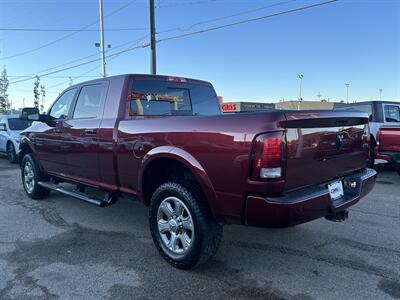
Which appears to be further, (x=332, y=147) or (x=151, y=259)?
(x=151, y=259)

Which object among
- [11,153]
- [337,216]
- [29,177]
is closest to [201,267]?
[337,216]

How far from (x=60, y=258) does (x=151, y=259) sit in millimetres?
961

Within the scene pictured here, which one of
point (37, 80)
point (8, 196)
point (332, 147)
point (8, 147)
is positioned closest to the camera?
point (332, 147)

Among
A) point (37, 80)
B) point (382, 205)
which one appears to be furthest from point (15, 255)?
point (37, 80)

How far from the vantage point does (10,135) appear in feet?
39.2

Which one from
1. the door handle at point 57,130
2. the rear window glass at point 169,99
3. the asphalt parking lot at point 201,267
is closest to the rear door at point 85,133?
the door handle at point 57,130

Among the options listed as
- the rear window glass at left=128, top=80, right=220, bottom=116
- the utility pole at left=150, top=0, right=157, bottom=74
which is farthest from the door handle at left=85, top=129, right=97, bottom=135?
the utility pole at left=150, top=0, right=157, bottom=74

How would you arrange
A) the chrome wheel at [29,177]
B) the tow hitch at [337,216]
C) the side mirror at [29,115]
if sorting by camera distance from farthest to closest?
the chrome wheel at [29,177]
the side mirror at [29,115]
the tow hitch at [337,216]

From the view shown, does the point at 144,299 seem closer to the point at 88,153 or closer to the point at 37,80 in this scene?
the point at 88,153

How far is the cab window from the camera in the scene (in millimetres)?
5449

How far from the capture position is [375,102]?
10.1 metres

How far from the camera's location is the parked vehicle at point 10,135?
1179 centimetres

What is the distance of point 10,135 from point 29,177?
624 cm

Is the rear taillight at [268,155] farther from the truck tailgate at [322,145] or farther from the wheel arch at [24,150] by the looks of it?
the wheel arch at [24,150]
